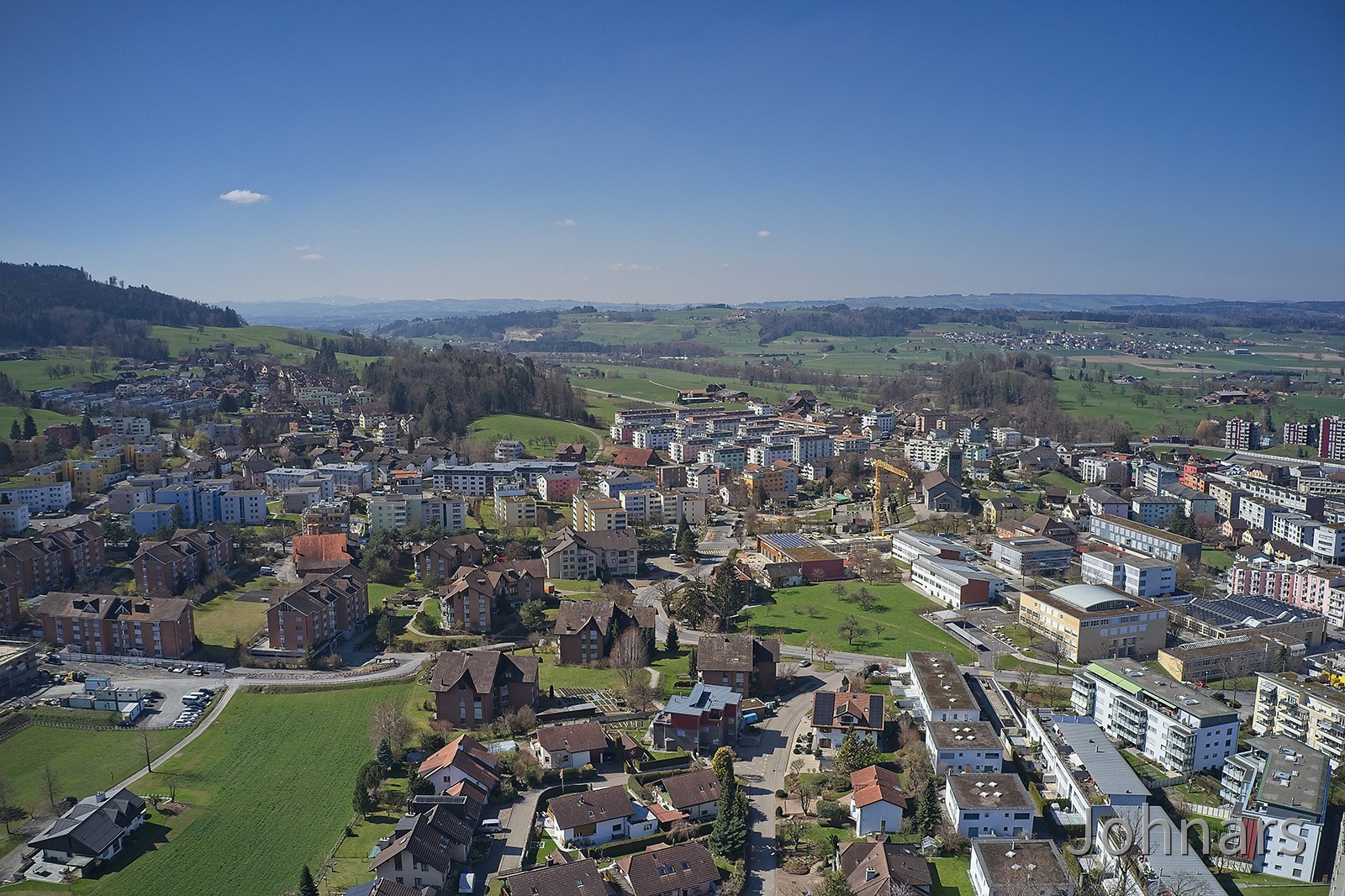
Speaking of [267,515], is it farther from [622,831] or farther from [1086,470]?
[1086,470]

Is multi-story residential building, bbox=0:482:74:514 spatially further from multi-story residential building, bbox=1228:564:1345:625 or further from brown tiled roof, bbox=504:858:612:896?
multi-story residential building, bbox=1228:564:1345:625

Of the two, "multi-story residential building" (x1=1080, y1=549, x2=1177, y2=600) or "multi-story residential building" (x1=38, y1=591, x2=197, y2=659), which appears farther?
"multi-story residential building" (x1=1080, y1=549, x2=1177, y2=600)

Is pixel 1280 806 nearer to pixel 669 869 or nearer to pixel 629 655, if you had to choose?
pixel 669 869

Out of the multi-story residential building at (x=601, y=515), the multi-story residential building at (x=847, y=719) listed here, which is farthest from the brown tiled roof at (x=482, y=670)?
the multi-story residential building at (x=601, y=515)

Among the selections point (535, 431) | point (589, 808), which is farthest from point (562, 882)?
point (535, 431)

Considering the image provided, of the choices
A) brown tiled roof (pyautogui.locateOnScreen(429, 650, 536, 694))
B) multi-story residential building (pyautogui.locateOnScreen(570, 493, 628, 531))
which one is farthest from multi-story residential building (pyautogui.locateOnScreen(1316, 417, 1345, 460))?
brown tiled roof (pyautogui.locateOnScreen(429, 650, 536, 694))
